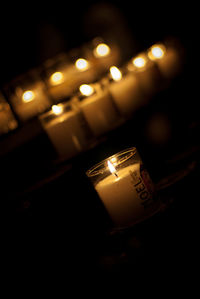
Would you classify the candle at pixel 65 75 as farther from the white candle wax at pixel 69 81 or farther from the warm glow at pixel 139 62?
the warm glow at pixel 139 62

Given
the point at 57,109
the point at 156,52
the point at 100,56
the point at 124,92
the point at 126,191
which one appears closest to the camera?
the point at 126,191

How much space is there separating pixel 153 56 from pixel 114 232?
31.2 inches

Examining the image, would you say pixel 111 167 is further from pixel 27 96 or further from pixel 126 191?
pixel 27 96

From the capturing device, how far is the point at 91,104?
1.21 metres

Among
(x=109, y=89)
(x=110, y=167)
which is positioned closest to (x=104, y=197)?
(x=110, y=167)

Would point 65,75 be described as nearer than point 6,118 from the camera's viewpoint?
No

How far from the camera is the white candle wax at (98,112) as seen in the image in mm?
1205

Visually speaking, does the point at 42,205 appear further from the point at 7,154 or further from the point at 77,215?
the point at 7,154

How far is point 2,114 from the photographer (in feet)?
3.81

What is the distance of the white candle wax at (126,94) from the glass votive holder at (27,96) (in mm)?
263

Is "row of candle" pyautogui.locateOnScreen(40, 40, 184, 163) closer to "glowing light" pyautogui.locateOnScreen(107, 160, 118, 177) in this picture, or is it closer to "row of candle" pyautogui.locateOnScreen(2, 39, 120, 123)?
"row of candle" pyautogui.locateOnScreen(2, 39, 120, 123)

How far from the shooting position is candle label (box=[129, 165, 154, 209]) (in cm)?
92

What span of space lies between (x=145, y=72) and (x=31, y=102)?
0.49 metres

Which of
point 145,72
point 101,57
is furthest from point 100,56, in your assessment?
point 145,72
